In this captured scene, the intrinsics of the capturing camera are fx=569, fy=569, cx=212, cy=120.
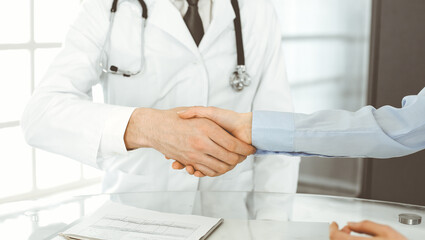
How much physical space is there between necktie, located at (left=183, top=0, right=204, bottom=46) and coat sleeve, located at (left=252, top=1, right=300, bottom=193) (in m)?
0.19

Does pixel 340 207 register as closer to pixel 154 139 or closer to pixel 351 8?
pixel 154 139

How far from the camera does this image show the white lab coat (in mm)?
1461

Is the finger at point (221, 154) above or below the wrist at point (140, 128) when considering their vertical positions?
below

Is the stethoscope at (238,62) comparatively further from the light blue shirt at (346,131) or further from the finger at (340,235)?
the finger at (340,235)

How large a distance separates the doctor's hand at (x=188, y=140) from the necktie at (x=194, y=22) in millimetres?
318

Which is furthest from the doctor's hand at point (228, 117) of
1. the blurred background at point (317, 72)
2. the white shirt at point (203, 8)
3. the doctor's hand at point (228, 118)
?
the blurred background at point (317, 72)

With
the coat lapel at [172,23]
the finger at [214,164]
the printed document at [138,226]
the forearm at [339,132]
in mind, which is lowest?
the printed document at [138,226]

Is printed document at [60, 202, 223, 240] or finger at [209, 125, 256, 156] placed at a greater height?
finger at [209, 125, 256, 156]

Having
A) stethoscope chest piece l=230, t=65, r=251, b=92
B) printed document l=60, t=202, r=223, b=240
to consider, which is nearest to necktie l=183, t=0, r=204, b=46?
stethoscope chest piece l=230, t=65, r=251, b=92

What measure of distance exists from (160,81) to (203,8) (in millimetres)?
265

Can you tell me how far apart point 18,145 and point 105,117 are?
1099 millimetres

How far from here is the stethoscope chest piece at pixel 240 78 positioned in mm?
1604

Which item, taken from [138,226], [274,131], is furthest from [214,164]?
[138,226]

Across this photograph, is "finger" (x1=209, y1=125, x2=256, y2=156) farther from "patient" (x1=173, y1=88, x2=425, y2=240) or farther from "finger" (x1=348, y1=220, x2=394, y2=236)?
"finger" (x1=348, y1=220, x2=394, y2=236)
